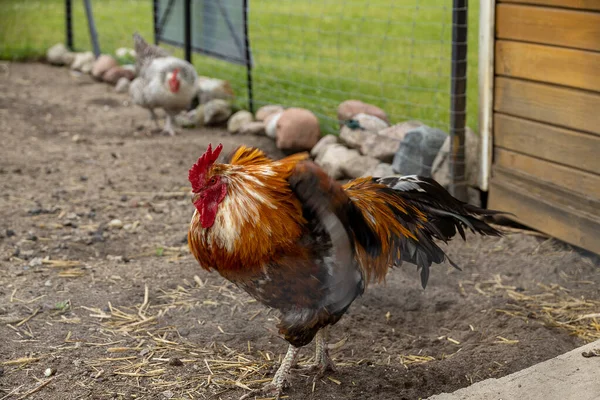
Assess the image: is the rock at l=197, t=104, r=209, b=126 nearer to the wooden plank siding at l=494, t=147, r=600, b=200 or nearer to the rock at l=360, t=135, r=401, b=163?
the rock at l=360, t=135, r=401, b=163

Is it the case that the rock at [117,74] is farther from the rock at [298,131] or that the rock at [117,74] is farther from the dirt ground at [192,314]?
the dirt ground at [192,314]

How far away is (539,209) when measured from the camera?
4.74m

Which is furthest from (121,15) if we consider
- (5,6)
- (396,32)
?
(396,32)

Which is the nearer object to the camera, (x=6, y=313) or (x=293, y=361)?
(x=293, y=361)

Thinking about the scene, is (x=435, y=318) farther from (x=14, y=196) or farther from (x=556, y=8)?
(x=14, y=196)

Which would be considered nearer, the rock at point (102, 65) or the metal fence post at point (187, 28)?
the metal fence post at point (187, 28)

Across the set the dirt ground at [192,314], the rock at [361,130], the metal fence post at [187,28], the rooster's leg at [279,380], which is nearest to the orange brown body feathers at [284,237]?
the rooster's leg at [279,380]

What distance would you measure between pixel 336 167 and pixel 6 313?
304 centimetres

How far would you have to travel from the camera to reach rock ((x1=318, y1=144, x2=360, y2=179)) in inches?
240

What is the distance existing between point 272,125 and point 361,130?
1.13 meters

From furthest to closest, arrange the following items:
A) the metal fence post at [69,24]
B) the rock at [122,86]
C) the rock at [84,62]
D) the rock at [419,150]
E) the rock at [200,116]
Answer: the metal fence post at [69,24] → the rock at [84,62] → the rock at [122,86] → the rock at [200,116] → the rock at [419,150]

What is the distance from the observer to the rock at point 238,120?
766 centimetres

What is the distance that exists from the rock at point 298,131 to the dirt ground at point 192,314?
1172 mm

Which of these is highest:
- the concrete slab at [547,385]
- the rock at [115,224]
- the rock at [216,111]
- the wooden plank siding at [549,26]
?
the wooden plank siding at [549,26]
